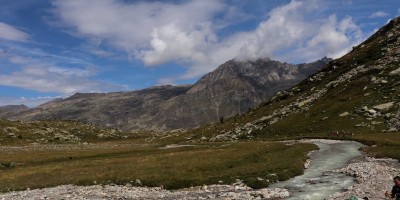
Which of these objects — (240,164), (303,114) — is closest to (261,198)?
(240,164)

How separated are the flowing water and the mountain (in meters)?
33.8

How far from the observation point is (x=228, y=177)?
50.5 meters

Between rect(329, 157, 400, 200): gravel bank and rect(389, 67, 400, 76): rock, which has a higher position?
rect(389, 67, 400, 76): rock

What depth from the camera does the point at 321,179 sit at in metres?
46.8

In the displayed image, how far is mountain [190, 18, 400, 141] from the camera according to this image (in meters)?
106

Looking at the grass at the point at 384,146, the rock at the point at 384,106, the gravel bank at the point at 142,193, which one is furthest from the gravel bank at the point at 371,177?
the rock at the point at 384,106

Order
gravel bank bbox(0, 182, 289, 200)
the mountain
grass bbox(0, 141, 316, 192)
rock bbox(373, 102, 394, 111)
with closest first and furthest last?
gravel bank bbox(0, 182, 289, 200), grass bbox(0, 141, 316, 192), rock bbox(373, 102, 394, 111), the mountain

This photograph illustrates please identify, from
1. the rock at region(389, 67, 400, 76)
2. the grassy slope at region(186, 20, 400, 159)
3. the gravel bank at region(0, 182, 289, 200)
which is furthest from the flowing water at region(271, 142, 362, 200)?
the rock at region(389, 67, 400, 76)

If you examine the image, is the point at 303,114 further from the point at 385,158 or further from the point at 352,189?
the point at 352,189

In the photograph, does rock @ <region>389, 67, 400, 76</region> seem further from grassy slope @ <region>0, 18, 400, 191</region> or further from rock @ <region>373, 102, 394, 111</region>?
rock @ <region>373, 102, 394, 111</region>

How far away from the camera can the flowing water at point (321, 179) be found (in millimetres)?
39375

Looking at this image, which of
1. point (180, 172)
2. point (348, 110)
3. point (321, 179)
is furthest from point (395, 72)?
point (180, 172)

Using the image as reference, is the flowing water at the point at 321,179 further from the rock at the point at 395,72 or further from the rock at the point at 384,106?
the rock at the point at 395,72

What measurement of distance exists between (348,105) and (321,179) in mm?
81062
